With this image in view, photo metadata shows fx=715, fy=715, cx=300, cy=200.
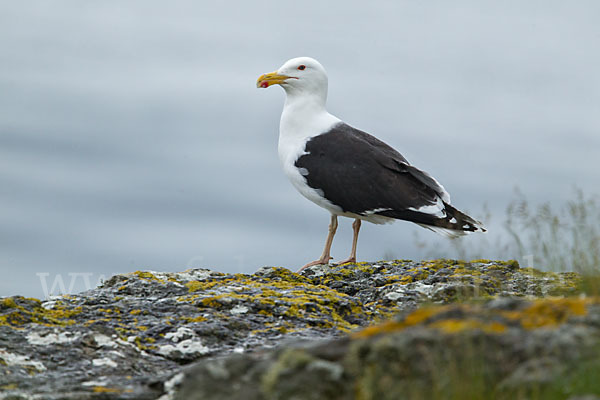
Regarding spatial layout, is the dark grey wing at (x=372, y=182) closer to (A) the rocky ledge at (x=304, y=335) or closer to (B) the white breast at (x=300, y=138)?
(B) the white breast at (x=300, y=138)

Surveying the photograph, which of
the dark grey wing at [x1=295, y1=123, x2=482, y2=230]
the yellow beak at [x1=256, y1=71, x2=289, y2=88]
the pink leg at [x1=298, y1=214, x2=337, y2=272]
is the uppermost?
the yellow beak at [x1=256, y1=71, x2=289, y2=88]

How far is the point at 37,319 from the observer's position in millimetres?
4707

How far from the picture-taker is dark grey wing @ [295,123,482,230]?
367 inches

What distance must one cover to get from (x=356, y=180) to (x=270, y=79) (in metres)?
2.34

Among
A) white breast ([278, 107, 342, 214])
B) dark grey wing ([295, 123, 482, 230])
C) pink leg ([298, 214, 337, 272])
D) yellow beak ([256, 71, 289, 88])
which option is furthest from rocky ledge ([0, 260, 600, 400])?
yellow beak ([256, 71, 289, 88])

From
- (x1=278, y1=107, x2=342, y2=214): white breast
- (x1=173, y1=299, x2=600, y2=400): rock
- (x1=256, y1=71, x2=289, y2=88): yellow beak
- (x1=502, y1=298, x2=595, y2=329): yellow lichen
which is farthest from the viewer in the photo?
(x1=256, y1=71, x2=289, y2=88): yellow beak

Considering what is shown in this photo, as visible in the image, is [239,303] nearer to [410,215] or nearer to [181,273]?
[181,273]

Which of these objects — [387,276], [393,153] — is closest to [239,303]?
[387,276]

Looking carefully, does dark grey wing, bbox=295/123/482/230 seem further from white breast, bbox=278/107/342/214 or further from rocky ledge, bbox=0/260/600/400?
rocky ledge, bbox=0/260/600/400

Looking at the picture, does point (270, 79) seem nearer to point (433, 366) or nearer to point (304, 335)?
point (304, 335)

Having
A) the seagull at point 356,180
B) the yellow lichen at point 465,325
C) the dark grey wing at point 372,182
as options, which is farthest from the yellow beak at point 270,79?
the yellow lichen at point 465,325

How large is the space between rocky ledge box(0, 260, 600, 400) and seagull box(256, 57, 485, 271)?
6.82ft

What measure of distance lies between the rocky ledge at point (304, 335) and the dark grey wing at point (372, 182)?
2.06 metres

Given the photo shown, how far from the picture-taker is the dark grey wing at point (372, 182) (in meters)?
9.31
